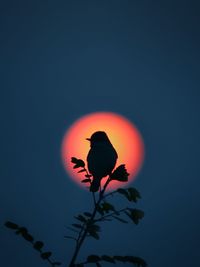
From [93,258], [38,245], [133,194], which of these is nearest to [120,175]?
[133,194]

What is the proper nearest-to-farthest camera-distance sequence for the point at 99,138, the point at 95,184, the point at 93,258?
1. the point at 93,258
2. the point at 95,184
3. the point at 99,138

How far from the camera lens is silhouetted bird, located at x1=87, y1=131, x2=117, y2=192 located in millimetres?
3658

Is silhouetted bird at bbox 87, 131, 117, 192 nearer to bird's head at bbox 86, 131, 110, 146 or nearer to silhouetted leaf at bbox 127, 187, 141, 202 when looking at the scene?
bird's head at bbox 86, 131, 110, 146

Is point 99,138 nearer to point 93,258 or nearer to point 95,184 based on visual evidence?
point 95,184

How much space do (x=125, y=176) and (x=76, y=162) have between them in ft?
1.96

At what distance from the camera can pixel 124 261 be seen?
316 centimetres

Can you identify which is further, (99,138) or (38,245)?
(99,138)

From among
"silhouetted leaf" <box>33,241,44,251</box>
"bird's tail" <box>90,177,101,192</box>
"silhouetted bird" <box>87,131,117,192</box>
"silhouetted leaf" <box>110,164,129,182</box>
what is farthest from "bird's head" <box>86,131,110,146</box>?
"silhouetted leaf" <box>33,241,44,251</box>

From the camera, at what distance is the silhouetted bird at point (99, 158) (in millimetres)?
3658

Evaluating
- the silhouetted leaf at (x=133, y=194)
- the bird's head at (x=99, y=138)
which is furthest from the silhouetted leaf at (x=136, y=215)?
the bird's head at (x=99, y=138)

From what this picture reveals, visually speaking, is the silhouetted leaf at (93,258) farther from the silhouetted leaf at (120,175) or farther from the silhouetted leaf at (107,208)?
the silhouetted leaf at (120,175)

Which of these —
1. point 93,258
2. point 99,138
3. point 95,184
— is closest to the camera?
point 93,258

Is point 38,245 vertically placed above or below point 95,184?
below

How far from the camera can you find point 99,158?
12.1ft
